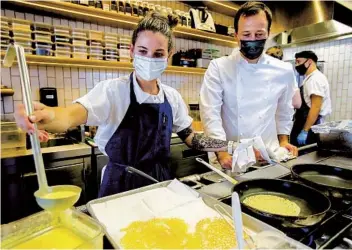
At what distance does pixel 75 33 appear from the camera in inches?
93.4

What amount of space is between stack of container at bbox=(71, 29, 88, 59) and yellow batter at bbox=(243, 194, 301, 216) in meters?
2.12

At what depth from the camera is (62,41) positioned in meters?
2.31

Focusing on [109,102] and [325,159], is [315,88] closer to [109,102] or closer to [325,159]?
[325,159]

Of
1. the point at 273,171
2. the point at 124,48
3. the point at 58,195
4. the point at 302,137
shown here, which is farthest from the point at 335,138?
the point at 124,48

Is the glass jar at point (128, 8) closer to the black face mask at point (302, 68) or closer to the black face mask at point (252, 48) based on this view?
the black face mask at point (252, 48)

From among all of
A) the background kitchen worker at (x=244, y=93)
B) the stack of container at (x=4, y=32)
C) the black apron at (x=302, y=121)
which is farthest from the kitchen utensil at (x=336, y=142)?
the stack of container at (x=4, y=32)

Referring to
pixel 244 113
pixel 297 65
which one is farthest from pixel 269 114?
pixel 297 65

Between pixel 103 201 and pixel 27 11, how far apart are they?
226cm

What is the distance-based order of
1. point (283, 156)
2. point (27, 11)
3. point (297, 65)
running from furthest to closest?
point (297, 65) < point (27, 11) < point (283, 156)

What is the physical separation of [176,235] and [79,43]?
87.0 inches

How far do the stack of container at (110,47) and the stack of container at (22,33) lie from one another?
658 millimetres

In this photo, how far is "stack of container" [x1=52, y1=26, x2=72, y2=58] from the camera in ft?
7.48

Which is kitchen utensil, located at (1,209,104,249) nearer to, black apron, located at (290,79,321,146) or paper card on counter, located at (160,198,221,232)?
paper card on counter, located at (160,198,221,232)

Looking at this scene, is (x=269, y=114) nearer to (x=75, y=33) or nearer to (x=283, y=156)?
(x=283, y=156)
